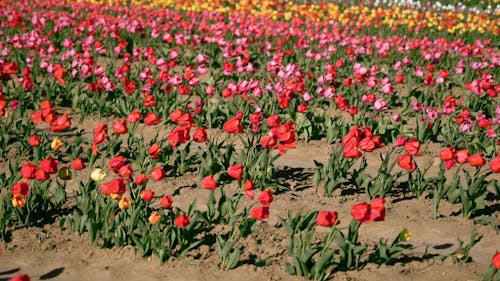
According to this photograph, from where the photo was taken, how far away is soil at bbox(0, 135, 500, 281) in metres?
3.46

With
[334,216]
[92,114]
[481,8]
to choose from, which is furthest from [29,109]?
[481,8]

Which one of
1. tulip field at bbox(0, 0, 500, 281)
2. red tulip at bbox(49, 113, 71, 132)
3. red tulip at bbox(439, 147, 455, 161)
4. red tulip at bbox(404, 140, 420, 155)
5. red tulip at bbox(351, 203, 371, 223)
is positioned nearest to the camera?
red tulip at bbox(351, 203, 371, 223)

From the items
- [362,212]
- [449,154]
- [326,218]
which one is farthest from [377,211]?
[449,154]

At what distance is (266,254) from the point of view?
3684 mm

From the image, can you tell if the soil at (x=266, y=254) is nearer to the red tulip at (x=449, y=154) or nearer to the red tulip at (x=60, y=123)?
the red tulip at (x=449, y=154)

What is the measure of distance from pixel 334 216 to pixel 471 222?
70.1 inches

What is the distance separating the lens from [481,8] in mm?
16250

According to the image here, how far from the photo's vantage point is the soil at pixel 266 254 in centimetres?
346

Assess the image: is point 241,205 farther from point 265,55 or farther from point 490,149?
point 265,55

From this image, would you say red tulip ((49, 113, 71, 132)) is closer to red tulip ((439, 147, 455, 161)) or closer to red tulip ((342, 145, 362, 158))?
red tulip ((342, 145, 362, 158))

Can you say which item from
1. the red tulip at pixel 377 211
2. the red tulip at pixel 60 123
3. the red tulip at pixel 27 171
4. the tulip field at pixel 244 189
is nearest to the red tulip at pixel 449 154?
the tulip field at pixel 244 189

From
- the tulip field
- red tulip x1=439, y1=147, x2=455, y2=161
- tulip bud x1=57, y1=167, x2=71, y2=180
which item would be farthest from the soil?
red tulip x1=439, y1=147, x2=455, y2=161

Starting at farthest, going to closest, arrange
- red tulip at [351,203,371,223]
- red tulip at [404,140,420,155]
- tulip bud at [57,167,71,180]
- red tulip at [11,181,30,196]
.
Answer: red tulip at [404,140,420,155], tulip bud at [57,167,71,180], red tulip at [11,181,30,196], red tulip at [351,203,371,223]

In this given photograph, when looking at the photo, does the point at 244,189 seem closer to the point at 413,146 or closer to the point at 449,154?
the point at 413,146
